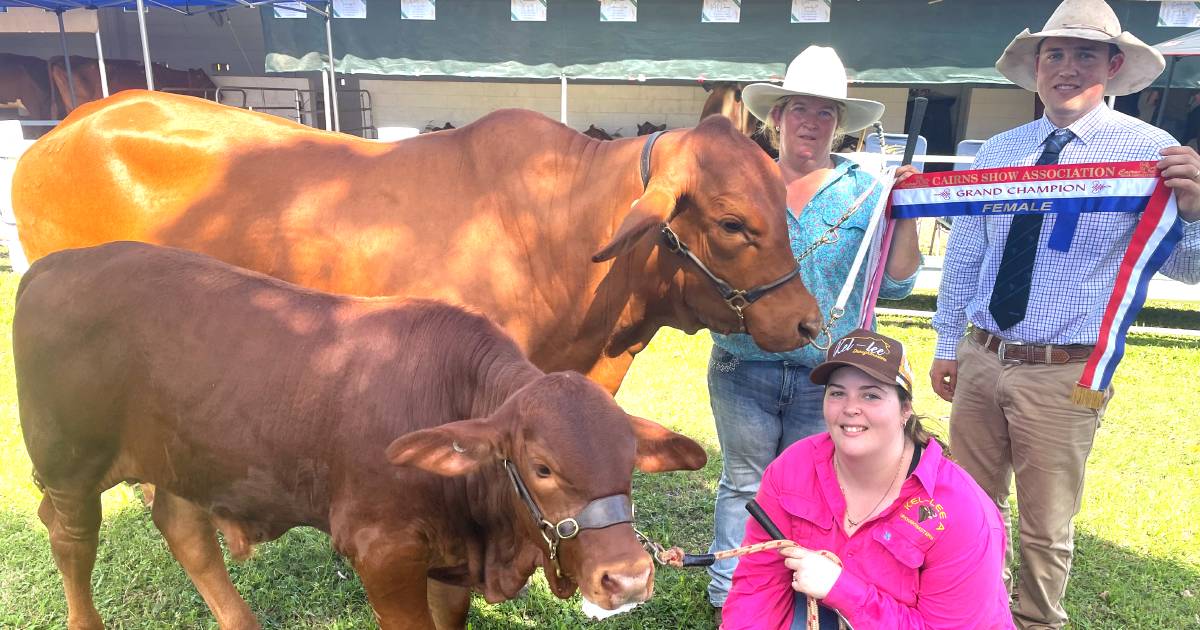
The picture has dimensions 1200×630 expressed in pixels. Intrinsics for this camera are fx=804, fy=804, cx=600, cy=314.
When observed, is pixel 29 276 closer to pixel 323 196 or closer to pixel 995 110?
pixel 323 196

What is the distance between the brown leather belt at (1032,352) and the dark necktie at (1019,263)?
0.30ft

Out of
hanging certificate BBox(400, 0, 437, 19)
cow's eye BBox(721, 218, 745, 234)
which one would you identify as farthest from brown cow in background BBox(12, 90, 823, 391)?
hanging certificate BBox(400, 0, 437, 19)

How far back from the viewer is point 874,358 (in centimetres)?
246

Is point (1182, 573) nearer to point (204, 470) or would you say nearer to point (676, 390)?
point (676, 390)

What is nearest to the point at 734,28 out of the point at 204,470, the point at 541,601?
the point at 541,601

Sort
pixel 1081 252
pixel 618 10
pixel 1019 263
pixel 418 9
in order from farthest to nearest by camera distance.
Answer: pixel 418 9, pixel 618 10, pixel 1019 263, pixel 1081 252

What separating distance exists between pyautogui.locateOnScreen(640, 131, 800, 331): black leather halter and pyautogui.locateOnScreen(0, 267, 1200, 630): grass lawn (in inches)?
54.2

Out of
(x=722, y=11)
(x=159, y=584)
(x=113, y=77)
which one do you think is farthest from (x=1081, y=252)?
(x=113, y=77)

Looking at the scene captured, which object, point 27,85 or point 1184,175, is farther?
point 27,85

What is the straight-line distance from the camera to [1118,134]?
125 inches

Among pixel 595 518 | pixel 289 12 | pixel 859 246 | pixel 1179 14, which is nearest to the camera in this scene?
pixel 595 518

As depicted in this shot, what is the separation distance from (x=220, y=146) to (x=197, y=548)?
6.45 feet

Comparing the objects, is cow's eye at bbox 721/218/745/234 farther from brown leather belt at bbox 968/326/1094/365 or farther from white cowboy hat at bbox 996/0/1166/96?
white cowboy hat at bbox 996/0/1166/96

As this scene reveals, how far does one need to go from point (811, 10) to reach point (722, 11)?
1.20 m
